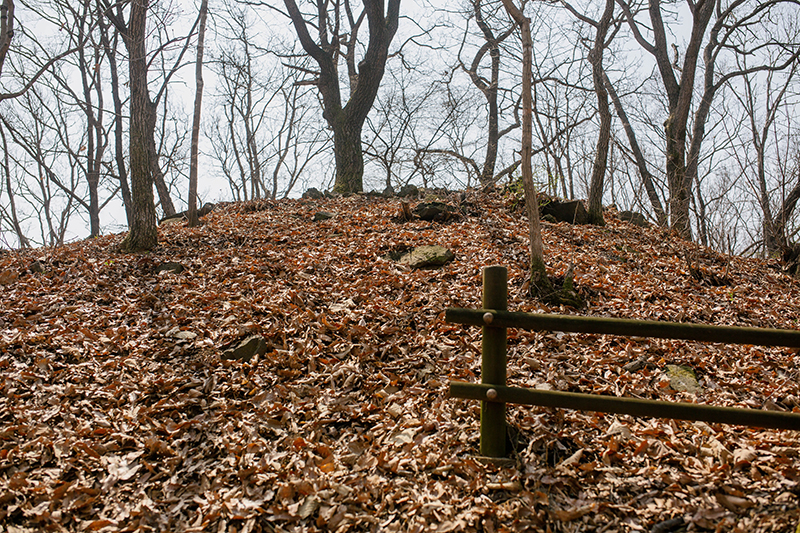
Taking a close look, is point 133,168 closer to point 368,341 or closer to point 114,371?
point 114,371

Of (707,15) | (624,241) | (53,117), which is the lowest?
(624,241)

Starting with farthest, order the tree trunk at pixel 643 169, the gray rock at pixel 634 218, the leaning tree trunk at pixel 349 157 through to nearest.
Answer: the leaning tree trunk at pixel 349 157 < the tree trunk at pixel 643 169 < the gray rock at pixel 634 218

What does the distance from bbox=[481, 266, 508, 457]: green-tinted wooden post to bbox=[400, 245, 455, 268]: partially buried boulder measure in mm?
3450

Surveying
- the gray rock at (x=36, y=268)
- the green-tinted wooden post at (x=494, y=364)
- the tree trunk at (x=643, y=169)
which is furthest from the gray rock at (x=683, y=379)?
the gray rock at (x=36, y=268)

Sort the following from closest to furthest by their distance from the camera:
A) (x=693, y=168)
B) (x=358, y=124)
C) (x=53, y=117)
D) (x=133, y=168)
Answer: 1. (x=133, y=168)
2. (x=693, y=168)
3. (x=358, y=124)
4. (x=53, y=117)

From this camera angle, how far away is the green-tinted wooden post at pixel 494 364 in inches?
129

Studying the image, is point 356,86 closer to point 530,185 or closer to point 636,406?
point 530,185

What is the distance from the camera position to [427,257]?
6910mm

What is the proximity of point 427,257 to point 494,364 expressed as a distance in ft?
12.3

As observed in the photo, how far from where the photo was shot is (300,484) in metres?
3.18

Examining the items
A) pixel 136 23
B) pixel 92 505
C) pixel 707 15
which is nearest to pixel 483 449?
pixel 92 505

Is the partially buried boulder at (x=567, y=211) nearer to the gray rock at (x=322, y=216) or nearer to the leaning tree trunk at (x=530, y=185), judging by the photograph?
the leaning tree trunk at (x=530, y=185)

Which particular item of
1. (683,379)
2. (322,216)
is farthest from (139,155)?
(683,379)

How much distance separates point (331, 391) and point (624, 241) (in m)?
6.47
